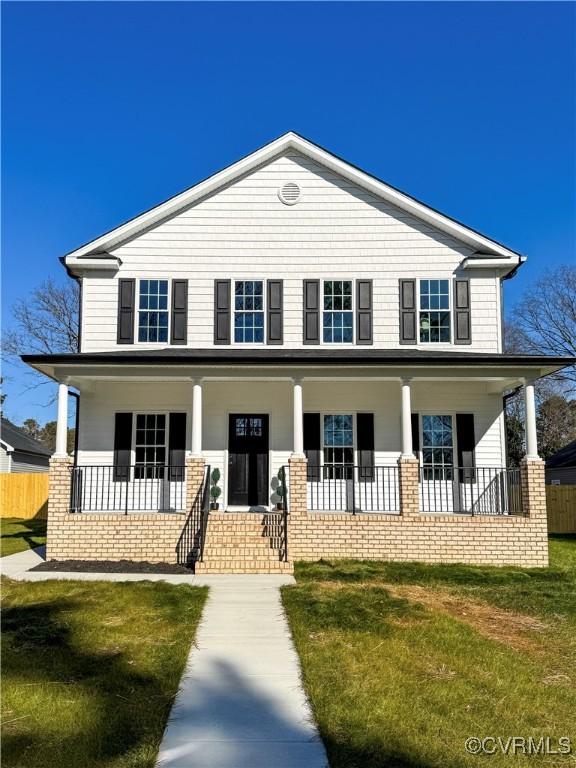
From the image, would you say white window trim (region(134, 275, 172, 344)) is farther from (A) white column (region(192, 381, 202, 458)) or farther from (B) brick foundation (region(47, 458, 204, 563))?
(B) brick foundation (region(47, 458, 204, 563))

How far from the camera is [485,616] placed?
25.7 ft

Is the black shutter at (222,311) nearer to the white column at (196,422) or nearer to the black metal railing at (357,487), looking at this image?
the white column at (196,422)

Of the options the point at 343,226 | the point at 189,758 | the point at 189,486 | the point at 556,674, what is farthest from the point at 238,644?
the point at 343,226

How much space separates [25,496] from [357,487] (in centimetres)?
1625

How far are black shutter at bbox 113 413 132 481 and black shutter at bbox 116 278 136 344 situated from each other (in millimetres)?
1785

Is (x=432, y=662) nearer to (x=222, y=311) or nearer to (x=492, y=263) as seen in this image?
(x=222, y=311)

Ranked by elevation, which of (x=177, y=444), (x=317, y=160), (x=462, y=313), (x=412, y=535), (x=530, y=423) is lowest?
(x=412, y=535)

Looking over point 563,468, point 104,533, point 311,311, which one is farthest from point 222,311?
point 563,468

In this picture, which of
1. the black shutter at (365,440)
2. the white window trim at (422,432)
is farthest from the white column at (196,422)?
the white window trim at (422,432)

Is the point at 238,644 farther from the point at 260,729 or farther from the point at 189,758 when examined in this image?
the point at 189,758

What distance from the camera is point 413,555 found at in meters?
11.7

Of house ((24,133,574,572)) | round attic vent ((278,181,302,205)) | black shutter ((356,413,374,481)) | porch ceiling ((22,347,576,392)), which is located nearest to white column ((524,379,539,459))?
house ((24,133,574,572))

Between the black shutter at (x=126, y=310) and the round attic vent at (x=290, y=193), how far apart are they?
405 centimetres

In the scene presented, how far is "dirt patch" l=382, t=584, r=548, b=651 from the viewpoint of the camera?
685 centimetres
